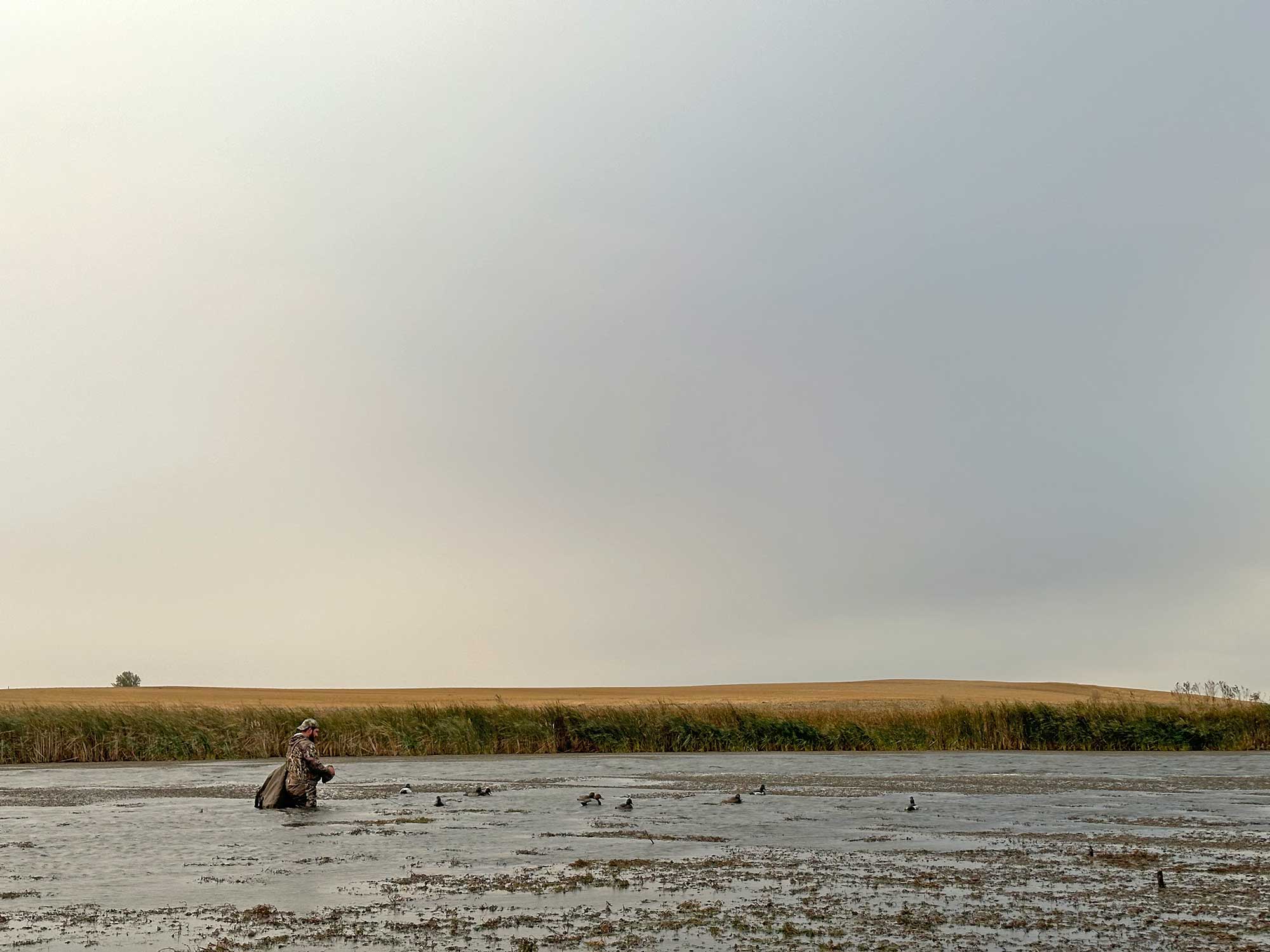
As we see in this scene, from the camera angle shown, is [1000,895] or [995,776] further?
[995,776]

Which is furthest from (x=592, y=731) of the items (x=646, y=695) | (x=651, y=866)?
(x=646, y=695)

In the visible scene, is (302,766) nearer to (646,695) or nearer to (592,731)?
(592,731)

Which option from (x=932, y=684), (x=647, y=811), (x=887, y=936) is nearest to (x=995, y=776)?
(x=647, y=811)

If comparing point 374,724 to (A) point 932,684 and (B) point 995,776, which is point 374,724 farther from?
(A) point 932,684

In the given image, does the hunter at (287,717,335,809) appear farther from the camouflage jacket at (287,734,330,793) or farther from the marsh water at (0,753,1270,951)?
the marsh water at (0,753,1270,951)

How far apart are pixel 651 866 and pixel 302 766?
34.9ft

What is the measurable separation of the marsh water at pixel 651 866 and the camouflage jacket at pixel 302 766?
2.62ft

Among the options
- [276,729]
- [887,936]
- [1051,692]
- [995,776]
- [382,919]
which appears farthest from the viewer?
[1051,692]

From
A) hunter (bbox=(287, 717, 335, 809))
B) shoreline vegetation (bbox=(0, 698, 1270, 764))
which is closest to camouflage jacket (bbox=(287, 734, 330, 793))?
hunter (bbox=(287, 717, 335, 809))

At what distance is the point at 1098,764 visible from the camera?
3875cm

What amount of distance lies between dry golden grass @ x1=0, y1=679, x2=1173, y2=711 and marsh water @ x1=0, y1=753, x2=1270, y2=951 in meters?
55.4

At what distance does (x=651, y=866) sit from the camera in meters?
16.5

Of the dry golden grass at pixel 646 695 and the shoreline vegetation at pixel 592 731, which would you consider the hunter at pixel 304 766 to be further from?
the dry golden grass at pixel 646 695

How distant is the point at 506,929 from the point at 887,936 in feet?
11.3
